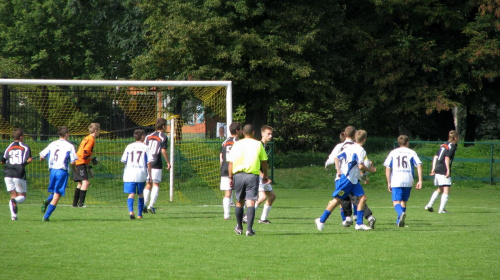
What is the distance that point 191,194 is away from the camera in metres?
20.9

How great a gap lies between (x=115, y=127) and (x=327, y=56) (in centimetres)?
1081

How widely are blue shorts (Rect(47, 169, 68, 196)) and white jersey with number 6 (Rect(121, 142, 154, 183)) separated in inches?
43.7

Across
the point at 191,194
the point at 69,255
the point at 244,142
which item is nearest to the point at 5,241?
the point at 69,255

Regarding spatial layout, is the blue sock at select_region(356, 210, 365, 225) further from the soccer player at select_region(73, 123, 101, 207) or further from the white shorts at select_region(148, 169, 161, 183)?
the soccer player at select_region(73, 123, 101, 207)

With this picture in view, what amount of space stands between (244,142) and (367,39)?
20579 millimetres

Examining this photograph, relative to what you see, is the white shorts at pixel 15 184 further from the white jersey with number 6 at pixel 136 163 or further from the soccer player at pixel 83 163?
the soccer player at pixel 83 163

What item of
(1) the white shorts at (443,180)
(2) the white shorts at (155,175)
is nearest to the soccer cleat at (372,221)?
(1) the white shorts at (443,180)

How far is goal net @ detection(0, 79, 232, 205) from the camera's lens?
17972mm

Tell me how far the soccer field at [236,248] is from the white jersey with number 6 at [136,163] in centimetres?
81

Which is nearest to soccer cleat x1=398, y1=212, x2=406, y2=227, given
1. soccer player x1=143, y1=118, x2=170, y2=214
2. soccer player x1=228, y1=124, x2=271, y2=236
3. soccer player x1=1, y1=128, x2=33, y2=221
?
soccer player x1=228, y1=124, x2=271, y2=236

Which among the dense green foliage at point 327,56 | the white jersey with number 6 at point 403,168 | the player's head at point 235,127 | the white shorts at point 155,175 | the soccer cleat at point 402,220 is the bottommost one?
the soccer cleat at point 402,220

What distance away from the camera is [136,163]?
1248cm

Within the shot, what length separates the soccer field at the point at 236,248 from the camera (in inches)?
280

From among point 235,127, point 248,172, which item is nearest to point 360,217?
point 248,172
